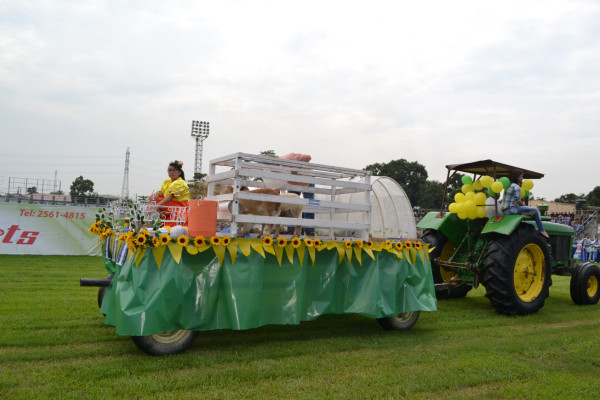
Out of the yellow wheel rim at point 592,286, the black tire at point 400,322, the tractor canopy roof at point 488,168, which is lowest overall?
the black tire at point 400,322

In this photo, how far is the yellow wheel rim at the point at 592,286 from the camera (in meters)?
8.81

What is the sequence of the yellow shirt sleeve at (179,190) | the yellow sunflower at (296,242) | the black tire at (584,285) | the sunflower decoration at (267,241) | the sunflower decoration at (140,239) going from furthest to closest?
the black tire at (584,285), the yellow shirt sleeve at (179,190), the yellow sunflower at (296,242), the sunflower decoration at (267,241), the sunflower decoration at (140,239)

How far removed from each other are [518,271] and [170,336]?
569cm

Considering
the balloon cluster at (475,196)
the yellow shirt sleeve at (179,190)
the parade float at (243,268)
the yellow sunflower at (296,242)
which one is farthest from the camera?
the balloon cluster at (475,196)

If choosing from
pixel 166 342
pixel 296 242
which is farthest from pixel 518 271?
pixel 166 342

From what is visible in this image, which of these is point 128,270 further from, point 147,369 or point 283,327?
point 283,327

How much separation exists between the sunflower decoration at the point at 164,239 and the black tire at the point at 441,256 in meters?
5.47

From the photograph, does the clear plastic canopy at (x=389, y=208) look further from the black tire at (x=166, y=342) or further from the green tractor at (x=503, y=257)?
the black tire at (x=166, y=342)

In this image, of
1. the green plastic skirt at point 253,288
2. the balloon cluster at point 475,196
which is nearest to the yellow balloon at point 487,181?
the balloon cluster at point 475,196

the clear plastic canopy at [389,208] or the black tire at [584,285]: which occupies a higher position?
the clear plastic canopy at [389,208]

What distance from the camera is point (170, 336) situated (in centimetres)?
478

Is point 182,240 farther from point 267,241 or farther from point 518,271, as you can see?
point 518,271

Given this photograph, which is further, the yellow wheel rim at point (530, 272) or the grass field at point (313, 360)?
the yellow wheel rim at point (530, 272)

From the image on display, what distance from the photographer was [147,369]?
4270 millimetres
